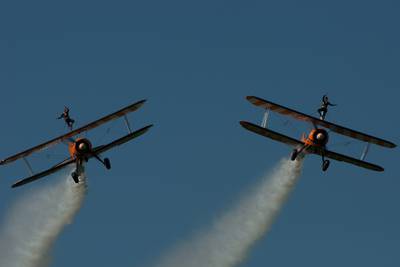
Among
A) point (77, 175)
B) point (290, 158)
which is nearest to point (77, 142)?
point (77, 175)

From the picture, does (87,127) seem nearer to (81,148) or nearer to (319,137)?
(81,148)

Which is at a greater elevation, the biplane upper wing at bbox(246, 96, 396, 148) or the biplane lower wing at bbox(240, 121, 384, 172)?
the biplane upper wing at bbox(246, 96, 396, 148)

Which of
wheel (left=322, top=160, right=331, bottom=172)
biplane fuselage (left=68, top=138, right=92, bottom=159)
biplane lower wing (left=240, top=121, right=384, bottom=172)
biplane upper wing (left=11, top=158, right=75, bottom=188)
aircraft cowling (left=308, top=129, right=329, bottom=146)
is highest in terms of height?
aircraft cowling (left=308, top=129, right=329, bottom=146)

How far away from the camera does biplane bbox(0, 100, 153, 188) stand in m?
139

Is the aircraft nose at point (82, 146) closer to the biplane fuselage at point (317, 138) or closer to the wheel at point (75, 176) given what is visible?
the wheel at point (75, 176)

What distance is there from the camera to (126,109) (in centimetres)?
14162

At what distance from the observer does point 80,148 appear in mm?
139250

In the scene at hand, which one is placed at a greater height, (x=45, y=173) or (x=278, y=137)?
(x=278, y=137)

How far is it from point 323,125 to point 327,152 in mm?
1382

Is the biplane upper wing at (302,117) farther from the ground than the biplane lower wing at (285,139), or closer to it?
farther from the ground

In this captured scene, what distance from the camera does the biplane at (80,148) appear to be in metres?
139

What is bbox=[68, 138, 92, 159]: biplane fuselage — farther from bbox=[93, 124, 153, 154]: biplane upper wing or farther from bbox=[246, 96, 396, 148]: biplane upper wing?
bbox=[246, 96, 396, 148]: biplane upper wing

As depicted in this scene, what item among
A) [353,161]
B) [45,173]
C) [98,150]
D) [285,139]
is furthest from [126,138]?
[353,161]

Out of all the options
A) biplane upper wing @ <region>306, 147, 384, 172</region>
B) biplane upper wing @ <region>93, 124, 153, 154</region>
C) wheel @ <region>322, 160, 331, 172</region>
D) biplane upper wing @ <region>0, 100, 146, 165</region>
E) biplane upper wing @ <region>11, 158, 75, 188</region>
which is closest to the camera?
wheel @ <region>322, 160, 331, 172</region>
